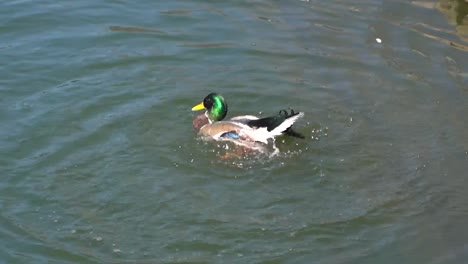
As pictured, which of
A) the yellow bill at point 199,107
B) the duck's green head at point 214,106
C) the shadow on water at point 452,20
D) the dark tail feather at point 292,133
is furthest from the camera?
the shadow on water at point 452,20

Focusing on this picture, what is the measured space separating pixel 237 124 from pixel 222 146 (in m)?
0.31

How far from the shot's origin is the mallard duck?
1004cm

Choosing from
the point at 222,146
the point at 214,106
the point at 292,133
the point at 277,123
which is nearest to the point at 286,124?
the point at 277,123

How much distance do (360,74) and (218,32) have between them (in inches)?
90.8

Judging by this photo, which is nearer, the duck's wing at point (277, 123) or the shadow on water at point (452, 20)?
the duck's wing at point (277, 123)

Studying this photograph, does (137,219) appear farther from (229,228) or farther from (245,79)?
(245,79)

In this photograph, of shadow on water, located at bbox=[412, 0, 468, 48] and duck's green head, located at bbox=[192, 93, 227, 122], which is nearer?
duck's green head, located at bbox=[192, 93, 227, 122]

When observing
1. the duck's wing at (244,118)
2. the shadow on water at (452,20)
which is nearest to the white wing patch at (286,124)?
the duck's wing at (244,118)

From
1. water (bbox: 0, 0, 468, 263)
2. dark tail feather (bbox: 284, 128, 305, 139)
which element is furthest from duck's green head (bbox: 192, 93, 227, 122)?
dark tail feather (bbox: 284, 128, 305, 139)

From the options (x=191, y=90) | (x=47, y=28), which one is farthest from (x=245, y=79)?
(x=47, y=28)

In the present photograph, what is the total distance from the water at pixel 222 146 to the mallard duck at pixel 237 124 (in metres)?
0.20

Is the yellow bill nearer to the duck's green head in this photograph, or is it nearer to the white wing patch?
the duck's green head

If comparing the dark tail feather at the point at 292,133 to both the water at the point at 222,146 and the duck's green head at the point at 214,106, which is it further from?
the duck's green head at the point at 214,106

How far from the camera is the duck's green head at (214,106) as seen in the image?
420 inches
